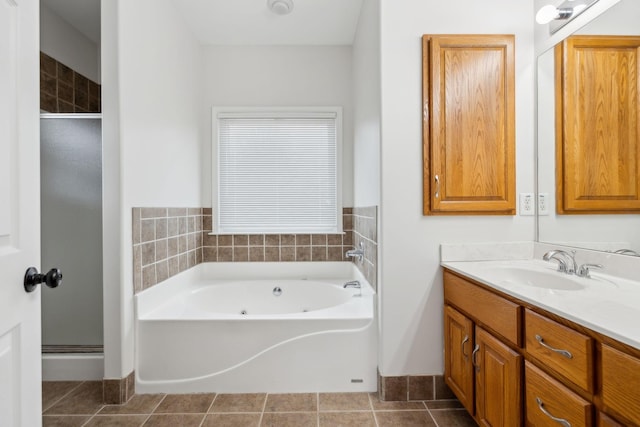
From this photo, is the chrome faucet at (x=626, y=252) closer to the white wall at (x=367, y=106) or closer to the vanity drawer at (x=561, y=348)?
the vanity drawer at (x=561, y=348)

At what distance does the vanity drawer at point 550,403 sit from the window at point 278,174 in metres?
2.04

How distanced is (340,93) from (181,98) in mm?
1357

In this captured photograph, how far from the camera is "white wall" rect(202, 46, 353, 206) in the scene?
9.98 ft

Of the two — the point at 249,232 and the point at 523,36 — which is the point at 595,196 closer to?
the point at 523,36

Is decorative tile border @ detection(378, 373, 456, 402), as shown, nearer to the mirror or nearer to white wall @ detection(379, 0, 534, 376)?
white wall @ detection(379, 0, 534, 376)

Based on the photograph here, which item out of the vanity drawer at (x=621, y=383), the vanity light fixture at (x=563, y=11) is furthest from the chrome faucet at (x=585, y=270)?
the vanity light fixture at (x=563, y=11)

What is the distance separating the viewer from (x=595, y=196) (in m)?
1.59

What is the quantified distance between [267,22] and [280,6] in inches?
10.8

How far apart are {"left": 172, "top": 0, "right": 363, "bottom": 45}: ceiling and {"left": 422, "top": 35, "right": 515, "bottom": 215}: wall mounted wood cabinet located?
1037 mm

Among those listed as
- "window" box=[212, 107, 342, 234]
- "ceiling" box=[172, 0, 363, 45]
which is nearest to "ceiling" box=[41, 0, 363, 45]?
"ceiling" box=[172, 0, 363, 45]

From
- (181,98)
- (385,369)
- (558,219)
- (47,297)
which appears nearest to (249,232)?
(181,98)

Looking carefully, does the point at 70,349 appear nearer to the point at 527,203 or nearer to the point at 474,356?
the point at 474,356

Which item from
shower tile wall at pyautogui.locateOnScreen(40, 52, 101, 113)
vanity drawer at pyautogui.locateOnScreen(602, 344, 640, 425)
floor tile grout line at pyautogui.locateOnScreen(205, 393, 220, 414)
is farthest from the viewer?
shower tile wall at pyautogui.locateOnScreen(40, 52, 101, 113)

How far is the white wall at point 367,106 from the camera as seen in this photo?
77.2 inches
